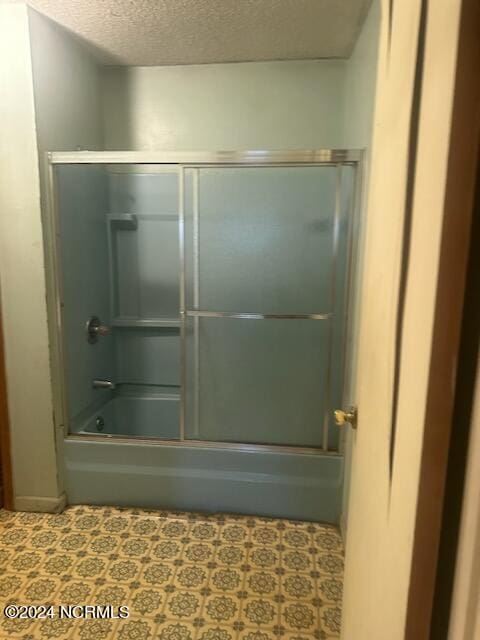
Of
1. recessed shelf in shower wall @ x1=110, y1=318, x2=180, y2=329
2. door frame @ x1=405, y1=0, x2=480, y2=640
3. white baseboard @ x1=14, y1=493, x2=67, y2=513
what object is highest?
door frame @ x1=405, y1=0, x2=480, y2=640

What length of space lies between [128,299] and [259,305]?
1066 mm

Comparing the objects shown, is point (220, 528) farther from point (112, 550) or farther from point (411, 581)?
point (411, 581)

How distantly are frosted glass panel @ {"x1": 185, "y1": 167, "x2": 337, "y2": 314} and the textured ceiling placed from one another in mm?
661

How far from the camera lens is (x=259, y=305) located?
A: 7.81ft

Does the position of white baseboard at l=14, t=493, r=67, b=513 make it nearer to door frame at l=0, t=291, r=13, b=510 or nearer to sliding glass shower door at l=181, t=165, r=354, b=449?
door frame at l=0, t=291, r=13, b=510

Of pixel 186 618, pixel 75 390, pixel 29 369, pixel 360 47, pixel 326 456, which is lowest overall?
pixel 186 618

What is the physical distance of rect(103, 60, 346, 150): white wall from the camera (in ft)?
8.04

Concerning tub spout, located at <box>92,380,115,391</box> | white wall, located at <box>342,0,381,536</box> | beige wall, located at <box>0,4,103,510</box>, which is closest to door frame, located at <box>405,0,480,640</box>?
white wall, located at <box>342,0,381,536</box>

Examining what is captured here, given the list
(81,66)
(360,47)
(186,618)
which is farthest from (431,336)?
(81,66)

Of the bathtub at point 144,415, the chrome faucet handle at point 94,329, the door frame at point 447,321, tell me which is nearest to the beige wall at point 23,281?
the chrome faucet handle at point 94,329

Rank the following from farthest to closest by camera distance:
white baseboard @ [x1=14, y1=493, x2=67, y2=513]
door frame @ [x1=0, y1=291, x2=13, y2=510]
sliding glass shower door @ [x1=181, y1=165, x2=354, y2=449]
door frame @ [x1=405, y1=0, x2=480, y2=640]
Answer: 1. sliding glass shower door @ [x1=181, y1=165, x2=354, y2=449]
2. white baseboard @ [x1=14, y1=493, x2=67, y2=513]
3. door frame @ [x1=0, y1=291, x2=13, y2=510]
4. door frame @ [x1=405, y1=0, x2=480, y2=640]

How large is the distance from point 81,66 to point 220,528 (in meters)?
2.66

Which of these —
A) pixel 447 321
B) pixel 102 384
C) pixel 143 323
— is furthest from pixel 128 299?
pixel 447 321

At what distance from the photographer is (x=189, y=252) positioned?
234 centimetres
